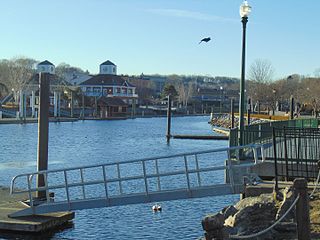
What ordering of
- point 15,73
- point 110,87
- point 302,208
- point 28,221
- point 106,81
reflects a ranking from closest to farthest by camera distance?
1. point 302,208
2. point 28,221
3. point 15,73
4. point 110,87
5. point 106,81

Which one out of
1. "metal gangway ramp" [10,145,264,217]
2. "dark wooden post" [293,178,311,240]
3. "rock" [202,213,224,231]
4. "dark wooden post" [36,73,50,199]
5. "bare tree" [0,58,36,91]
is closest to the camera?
"dark wooden post" [293,178,311,240]

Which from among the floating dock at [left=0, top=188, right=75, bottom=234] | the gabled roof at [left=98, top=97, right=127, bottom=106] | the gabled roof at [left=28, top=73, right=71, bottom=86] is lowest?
the floating dock at [left=0, top=188, right=75, bottom=234]

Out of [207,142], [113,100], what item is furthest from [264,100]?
[207,142]

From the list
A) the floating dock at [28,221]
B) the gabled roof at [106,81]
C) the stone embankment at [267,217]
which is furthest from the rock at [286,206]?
the gabled roof at [106,81]

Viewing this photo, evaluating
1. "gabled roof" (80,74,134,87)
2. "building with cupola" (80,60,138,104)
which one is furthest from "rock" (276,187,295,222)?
"gabled roof" (80,74,134,87)

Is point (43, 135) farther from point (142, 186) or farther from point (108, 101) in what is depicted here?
point (108, 101)

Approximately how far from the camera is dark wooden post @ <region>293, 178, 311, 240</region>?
7973 millimetres

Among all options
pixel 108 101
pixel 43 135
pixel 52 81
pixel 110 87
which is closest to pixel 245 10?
pixel 43 135

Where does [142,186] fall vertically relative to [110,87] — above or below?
below

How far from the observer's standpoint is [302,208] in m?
8.09

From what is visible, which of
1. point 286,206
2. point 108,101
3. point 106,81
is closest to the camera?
point 286,206

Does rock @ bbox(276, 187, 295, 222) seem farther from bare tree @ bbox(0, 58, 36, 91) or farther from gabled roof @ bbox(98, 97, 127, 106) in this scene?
gabled roof @ bbox(98, 97, 127, 106)

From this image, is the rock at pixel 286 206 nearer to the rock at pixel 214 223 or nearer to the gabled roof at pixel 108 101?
the rock at pixel 214 223

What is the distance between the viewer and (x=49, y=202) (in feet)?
54.0
